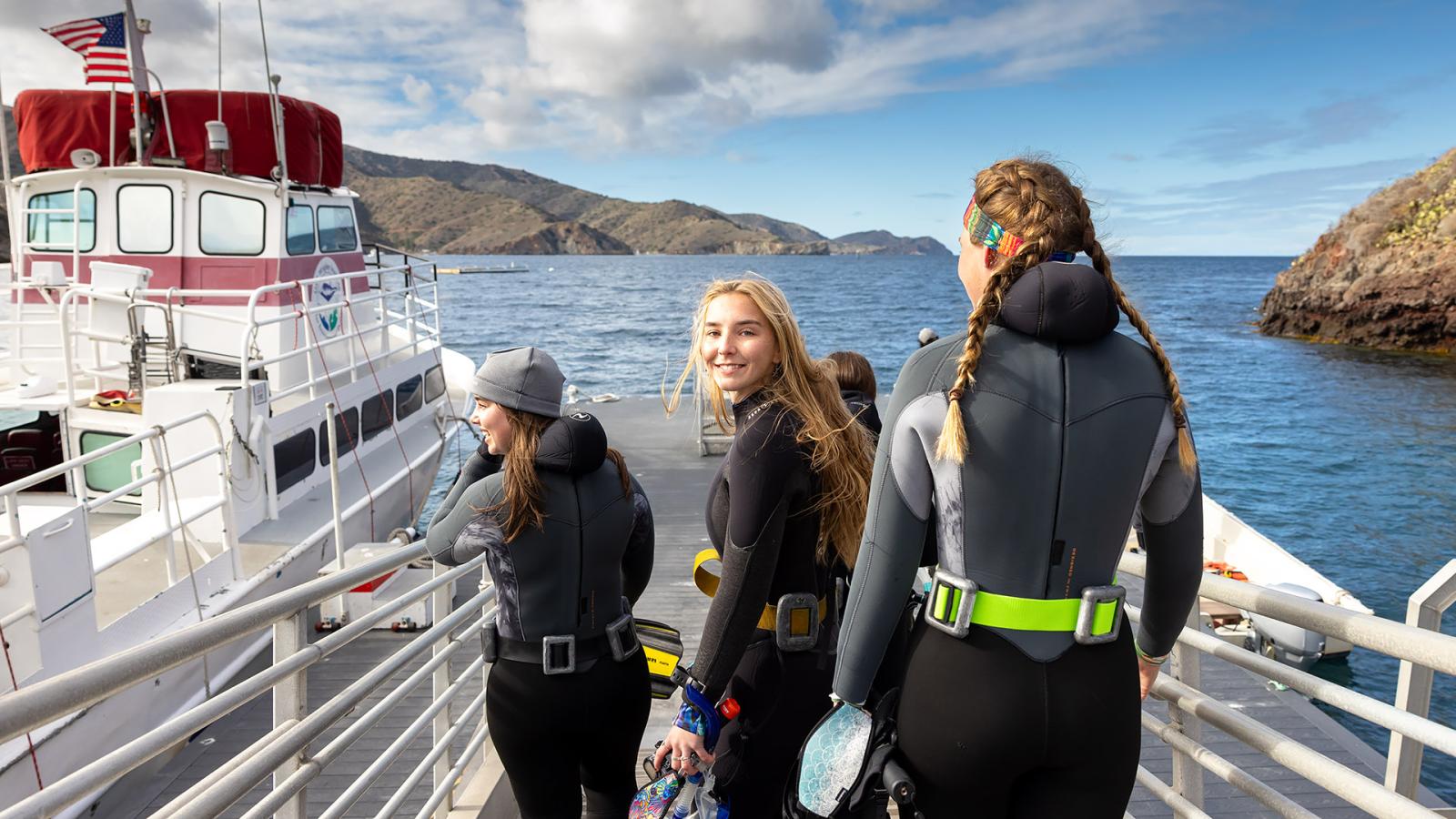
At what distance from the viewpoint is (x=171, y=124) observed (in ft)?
34.3

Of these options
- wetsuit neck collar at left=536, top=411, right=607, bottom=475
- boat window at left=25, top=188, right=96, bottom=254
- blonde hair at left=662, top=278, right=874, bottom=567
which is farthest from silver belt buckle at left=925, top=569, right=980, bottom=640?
boat window at left=25, top=188, right=96, bottom=254

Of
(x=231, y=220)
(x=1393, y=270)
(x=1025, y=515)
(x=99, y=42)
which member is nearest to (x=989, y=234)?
(x=1025, y=515)

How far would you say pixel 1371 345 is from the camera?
140ft

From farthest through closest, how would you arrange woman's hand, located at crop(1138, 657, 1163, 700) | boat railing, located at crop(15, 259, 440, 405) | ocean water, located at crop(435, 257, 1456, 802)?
ocean water, located at crop(435, 257, 1456, 802), boat railing, located at crop(15, 259, 440, 405), woman's hand, located at crop(1138, 657, 1163, 700)

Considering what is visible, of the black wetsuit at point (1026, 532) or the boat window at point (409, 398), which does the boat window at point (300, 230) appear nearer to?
the boat window at point (409, 398)

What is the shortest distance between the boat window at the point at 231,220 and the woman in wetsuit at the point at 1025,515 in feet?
35.4

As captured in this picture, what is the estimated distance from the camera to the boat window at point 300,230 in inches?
426

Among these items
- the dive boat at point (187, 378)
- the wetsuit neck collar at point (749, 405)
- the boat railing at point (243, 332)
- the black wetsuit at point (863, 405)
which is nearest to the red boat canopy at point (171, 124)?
the dive boat at point (187, 378)

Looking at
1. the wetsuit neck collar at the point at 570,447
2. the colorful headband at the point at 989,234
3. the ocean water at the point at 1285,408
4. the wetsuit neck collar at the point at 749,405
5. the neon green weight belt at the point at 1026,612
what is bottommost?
the ocean water at the point at 1285,408

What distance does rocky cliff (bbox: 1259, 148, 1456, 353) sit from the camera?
37.6 metres

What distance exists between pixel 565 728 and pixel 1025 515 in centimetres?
144

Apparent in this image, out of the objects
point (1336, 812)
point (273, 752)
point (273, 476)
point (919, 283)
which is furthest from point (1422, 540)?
point (919, 283)

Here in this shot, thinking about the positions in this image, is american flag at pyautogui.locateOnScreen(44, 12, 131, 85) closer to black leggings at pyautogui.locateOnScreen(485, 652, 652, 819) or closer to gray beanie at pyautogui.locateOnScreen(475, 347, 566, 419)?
gray beanie at pyautogui.locateOnScreen(475, 347, 566, 419)

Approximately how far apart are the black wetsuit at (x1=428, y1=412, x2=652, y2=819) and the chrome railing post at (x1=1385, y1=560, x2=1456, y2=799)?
192 centimetres
